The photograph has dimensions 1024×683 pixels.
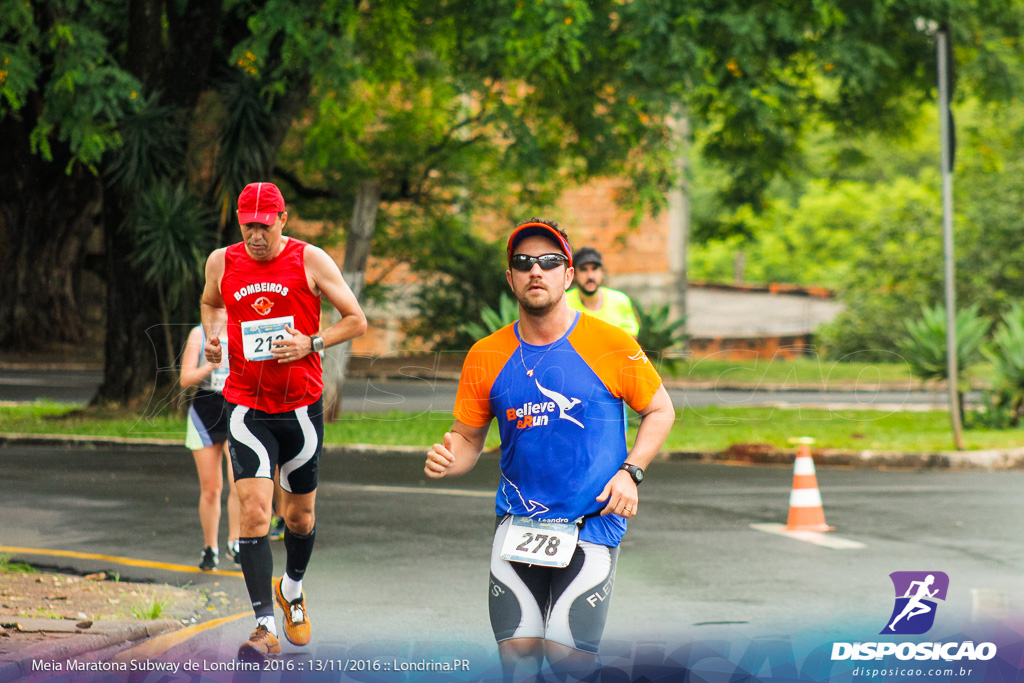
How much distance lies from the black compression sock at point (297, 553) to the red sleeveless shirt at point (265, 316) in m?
0.71

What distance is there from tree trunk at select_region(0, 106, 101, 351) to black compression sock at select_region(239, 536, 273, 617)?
588 inches

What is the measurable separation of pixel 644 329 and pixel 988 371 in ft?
16.9

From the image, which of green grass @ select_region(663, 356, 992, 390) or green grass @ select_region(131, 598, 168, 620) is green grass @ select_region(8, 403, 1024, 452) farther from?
green grass @ select_region(131, 598, 168, 620)

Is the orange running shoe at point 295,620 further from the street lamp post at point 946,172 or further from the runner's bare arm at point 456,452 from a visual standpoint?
the street lamp post at point 946,172

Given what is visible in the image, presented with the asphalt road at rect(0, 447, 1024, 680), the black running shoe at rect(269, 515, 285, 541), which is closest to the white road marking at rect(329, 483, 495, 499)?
the asphalt road at rect(0, 447, 1024, 680)

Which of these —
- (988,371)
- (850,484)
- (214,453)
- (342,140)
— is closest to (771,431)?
(988,371)

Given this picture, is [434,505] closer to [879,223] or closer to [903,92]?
[903,92]

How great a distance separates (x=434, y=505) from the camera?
419 inches

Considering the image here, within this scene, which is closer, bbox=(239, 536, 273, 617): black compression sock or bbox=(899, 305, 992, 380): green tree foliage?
bbox=(239, 536, 273, 617): black compression sock

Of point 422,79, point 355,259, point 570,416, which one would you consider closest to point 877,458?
point 355,259

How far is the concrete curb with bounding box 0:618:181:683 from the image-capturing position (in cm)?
504

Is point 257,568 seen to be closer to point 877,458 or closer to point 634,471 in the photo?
point 634,471

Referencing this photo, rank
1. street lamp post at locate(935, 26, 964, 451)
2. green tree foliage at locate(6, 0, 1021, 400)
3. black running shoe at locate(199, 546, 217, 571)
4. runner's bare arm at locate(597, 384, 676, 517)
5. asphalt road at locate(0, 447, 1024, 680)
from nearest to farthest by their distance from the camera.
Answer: runner's bare arm at locate(597, 384, 676, 517) < asphalt road at locate(0, 447, 1024, 680) < black running shoe at locate(199, 546, 217, 571) < street lamp post at locate(935, 26, 964, 451) < green tree foliage at locate(6, 0, 1021, 400)

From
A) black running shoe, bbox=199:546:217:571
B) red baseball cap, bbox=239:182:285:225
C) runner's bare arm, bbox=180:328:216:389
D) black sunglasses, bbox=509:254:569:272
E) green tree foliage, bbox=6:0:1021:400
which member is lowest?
black running shoe, bbox=199:546:217:571
